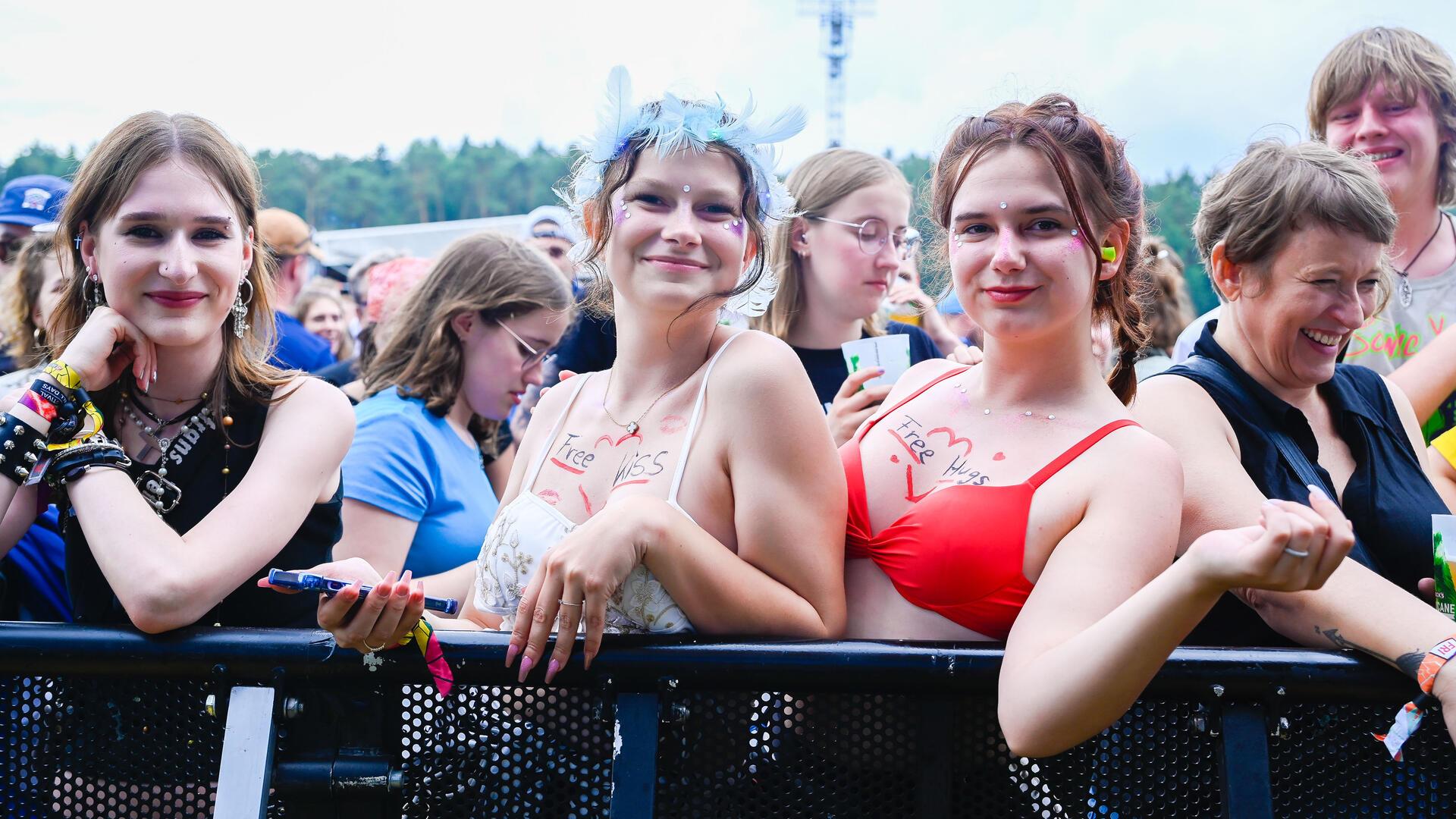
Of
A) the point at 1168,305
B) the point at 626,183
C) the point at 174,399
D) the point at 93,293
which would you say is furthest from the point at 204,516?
the point at 1168,305

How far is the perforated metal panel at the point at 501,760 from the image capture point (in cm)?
170

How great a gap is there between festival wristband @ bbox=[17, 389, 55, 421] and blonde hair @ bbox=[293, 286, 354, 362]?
19.0ft

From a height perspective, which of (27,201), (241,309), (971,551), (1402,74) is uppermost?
(1402,74)

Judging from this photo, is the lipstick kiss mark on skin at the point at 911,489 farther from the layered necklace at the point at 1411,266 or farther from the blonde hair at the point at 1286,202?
the layered necklace at the point at 1411,266

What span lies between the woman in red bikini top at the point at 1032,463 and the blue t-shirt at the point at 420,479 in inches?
66.4

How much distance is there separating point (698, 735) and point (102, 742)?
38.4 inches

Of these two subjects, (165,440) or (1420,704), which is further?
(165,440)

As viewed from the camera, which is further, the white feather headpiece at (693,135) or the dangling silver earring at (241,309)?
the dangling silver earring at (241,309)

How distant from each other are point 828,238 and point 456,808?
261 centimetres

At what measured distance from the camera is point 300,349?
17.0 feet

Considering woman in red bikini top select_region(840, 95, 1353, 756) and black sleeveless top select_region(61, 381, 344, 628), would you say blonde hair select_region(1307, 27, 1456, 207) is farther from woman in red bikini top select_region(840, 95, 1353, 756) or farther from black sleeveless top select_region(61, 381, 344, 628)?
black sleeveless top select_region(61, 381, 344, 628)

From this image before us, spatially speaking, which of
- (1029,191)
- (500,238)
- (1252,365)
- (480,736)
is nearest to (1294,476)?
(1252,365)

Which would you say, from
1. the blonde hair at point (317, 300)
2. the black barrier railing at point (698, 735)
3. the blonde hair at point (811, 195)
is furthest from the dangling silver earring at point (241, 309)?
the blonde hair at point (317, 300)

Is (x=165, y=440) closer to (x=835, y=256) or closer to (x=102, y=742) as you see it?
(x=102, y=742)
